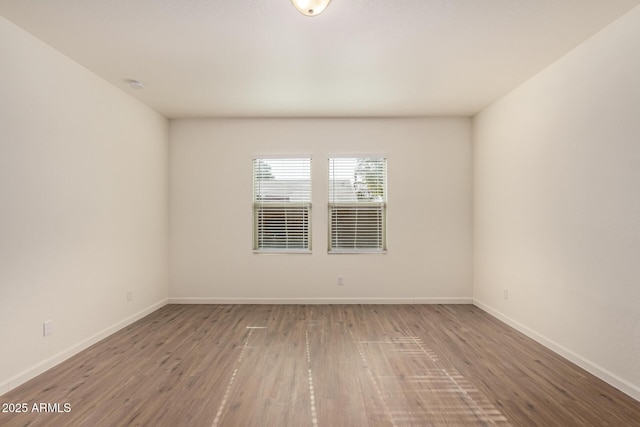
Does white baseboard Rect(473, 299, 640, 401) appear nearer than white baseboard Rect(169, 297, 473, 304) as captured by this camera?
Yes

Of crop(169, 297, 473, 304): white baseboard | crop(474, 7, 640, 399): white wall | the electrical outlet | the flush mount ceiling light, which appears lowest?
crop(169, 297, 473, 304): white baseboard

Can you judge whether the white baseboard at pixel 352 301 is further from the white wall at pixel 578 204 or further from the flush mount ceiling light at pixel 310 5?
the flush mount ceiling light at pixel 310 5

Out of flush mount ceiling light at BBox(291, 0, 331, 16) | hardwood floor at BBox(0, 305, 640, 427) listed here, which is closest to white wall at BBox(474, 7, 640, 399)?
hardwood floor at BBox(0, 305, 640, 427)

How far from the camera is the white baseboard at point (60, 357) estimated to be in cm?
231

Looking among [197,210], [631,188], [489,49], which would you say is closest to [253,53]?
[489,49]

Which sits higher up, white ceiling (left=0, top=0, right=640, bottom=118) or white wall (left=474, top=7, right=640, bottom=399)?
white ceiling (left=0, top=0, right=640, bottom=118)

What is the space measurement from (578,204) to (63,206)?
4614 mm

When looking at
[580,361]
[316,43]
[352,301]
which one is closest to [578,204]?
[580,361]

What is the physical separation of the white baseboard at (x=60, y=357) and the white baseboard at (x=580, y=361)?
4.52 meters

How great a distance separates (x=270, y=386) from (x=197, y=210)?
3.03 metres

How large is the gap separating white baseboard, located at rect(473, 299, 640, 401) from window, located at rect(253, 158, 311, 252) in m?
2.78

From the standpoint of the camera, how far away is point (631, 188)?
2250 millimetres

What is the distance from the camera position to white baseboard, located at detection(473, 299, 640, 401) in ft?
7.33

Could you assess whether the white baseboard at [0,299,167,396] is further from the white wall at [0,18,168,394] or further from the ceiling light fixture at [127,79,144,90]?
the ceiling light fixture at [127,79,144,90]
